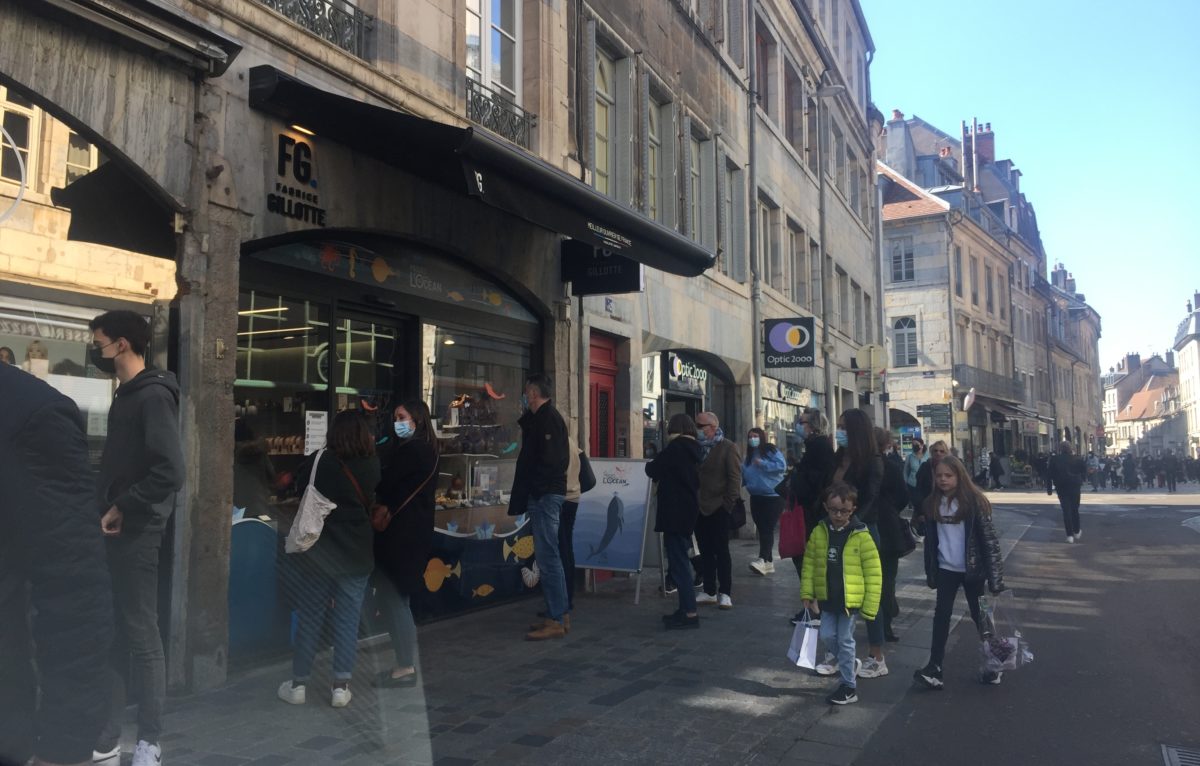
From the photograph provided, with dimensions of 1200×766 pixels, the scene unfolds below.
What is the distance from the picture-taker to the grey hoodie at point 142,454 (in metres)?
3.94

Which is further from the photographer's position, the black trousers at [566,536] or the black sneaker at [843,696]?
the black trousers at [566,536]

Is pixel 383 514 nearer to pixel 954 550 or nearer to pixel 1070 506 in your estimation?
pixel 954 550

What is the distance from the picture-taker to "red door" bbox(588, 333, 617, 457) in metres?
10.9

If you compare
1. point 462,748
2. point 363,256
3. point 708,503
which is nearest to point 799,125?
point 708,503

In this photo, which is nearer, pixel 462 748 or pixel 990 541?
pixel 462 748

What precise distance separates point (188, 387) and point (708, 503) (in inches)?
188

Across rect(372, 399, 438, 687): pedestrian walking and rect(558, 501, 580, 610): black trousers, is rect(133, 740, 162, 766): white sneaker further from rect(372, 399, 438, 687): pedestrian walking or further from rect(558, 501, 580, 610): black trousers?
rect(558, 501, 580, 610): black trousers

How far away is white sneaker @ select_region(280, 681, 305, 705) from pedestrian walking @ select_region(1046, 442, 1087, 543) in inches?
524

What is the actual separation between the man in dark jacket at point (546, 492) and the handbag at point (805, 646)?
6.71ft

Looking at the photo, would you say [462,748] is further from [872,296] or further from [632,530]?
[872,296]

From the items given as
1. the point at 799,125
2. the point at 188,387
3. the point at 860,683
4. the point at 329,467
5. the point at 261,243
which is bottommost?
the point at 860,683


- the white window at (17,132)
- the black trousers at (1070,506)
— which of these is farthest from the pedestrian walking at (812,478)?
the black trousers at (1070,506)

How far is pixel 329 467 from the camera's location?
5242 millimetres

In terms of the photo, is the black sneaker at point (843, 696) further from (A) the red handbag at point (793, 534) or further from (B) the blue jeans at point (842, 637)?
(A) the red handbag at point (793, 534)
